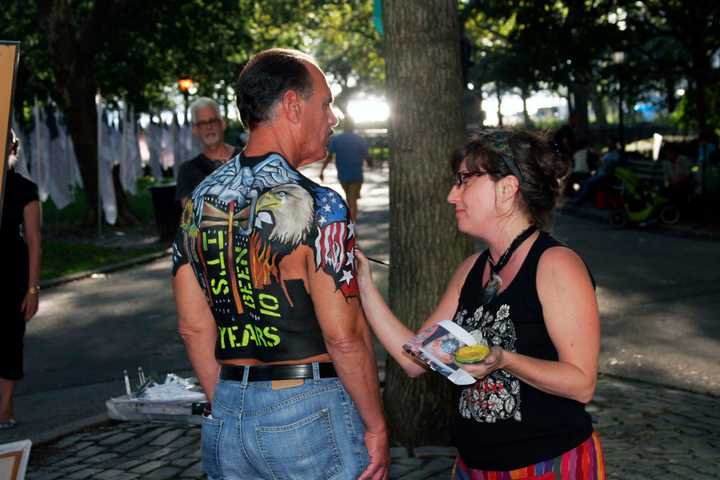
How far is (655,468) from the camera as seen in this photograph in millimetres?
5562

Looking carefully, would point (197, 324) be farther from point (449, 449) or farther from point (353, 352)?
point (449, 449)

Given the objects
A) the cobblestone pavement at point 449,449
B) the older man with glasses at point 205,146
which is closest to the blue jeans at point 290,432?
the cobblestone pavement at point 449,449

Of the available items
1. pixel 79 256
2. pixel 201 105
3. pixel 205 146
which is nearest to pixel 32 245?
pixel 205 146

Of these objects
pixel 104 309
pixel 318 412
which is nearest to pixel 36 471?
pixel 318 412

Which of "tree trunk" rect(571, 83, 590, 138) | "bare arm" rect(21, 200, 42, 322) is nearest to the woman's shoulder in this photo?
"bare arm" rect(21, 200, 42, 322)

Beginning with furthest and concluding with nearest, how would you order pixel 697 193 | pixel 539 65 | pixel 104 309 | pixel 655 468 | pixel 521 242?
1. pixel 539 65
2. pixel 697 193
3. pixel 104 309
4. pixel 655 468
5. pixel 521 242

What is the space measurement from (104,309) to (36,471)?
20.9 ft

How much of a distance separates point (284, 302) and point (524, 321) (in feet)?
2.12

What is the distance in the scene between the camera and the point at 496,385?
9.89 ft

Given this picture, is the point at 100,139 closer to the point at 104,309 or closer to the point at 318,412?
the point at 104,309

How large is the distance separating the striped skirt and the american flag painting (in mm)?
668

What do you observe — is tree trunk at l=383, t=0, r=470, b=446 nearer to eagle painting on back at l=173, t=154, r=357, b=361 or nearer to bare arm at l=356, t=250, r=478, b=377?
bare arm at l=356, t=250, r=478, b=377

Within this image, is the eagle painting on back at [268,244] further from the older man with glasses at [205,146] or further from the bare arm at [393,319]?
the older man with glasses at [205,146]

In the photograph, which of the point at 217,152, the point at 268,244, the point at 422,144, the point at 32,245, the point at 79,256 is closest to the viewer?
the point at 268,244
